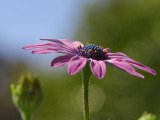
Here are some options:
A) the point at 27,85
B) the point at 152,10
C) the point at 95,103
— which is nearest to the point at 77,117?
the point at 95,103

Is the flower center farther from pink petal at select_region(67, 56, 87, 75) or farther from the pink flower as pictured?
pink petal at select_region(67, 56, 87, 75)

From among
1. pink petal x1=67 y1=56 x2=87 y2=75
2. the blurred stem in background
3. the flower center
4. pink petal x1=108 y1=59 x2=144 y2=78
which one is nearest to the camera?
pink petal x1=67 y1=56 x2=87 y2=75

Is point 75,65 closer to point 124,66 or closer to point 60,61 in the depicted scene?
point 60,61

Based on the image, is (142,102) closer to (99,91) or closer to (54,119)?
(99,91)

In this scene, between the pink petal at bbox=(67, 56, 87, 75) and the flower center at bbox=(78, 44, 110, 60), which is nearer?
the pink petal at bbox=(67, 56, 87, 75)

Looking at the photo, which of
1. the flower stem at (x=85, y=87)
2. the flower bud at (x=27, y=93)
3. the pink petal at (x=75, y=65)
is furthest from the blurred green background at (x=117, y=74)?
the pink petal at (x=75, y=65)

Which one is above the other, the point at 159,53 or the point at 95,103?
the point at 159,53

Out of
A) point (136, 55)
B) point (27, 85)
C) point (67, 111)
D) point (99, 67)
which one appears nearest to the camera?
point (99, 67)

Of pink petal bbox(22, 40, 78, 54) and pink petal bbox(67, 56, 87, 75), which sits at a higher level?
pink petal bbox(22, 40, 78, 54)

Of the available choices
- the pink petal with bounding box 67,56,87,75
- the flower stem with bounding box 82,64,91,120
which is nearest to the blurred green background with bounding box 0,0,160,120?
the flower stem with bounding box 82,64,91,120
